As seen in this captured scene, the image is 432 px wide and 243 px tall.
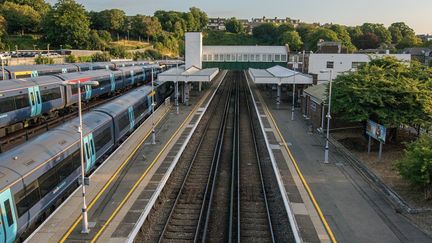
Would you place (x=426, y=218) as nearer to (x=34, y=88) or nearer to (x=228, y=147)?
(x=228, y=147)

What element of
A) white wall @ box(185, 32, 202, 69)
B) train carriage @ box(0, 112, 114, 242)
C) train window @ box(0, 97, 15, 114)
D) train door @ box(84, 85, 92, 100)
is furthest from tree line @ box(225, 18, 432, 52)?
train carriage @ box(0, 112, 114, 242)

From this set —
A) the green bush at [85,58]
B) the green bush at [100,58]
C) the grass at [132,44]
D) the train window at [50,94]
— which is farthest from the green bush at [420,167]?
the grass at [132,44]

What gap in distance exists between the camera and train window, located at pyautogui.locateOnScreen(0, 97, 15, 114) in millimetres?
26606

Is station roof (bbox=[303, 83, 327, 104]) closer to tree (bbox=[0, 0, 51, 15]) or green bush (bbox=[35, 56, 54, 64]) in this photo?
green bush (bbox=[35, 56, 54, 64])

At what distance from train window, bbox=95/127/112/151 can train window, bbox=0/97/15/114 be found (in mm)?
6857

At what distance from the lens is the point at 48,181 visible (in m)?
17.3

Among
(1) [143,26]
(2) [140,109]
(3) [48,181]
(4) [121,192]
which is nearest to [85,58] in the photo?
(1) [143,26]

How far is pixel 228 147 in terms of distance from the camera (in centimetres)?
3491

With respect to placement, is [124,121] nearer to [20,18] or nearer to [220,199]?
[220,199]

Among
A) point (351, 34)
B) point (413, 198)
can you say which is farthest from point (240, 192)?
point (351, 34)

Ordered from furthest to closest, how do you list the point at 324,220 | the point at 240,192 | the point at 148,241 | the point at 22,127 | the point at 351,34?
the point at 351,34 < the point at 22,127 < the point at 240,192 < the point at 324,220 < the point at 148,241

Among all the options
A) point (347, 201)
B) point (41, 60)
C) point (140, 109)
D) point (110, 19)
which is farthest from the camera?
point (110, 19)

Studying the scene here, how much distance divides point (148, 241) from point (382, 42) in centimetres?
17105

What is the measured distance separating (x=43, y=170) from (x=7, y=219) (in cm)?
327
